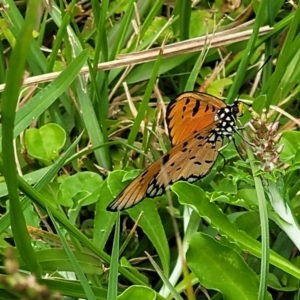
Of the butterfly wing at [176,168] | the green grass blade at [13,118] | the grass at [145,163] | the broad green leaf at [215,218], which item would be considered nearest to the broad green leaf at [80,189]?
the grass at [145,163]

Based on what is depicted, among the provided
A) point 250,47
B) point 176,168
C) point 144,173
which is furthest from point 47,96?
point 250,47

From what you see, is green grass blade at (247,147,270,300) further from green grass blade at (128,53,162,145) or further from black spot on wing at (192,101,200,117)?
green grass blade at (128,53,162,145)

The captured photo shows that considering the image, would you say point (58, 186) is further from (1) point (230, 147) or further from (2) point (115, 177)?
(1) point (230, 147)

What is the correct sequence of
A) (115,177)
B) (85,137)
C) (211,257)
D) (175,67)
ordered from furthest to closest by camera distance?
(175,67)
(85,137)
(115,177)
(211,257)

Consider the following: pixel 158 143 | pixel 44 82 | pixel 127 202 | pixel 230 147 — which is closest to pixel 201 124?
pixel 230 147

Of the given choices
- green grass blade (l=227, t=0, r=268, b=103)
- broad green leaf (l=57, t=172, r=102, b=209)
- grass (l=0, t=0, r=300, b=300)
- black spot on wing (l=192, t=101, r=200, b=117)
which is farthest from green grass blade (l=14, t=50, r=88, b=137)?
green grass blade (l=227, t=0, r=268, b=103)

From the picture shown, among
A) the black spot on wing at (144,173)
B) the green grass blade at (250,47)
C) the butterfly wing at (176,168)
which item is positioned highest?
the green grass blade at (250,47)

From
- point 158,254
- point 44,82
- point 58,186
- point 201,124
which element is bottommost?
point 158,254

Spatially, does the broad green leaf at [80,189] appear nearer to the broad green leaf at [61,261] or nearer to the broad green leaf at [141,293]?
the broad green leaf at [61,261]
